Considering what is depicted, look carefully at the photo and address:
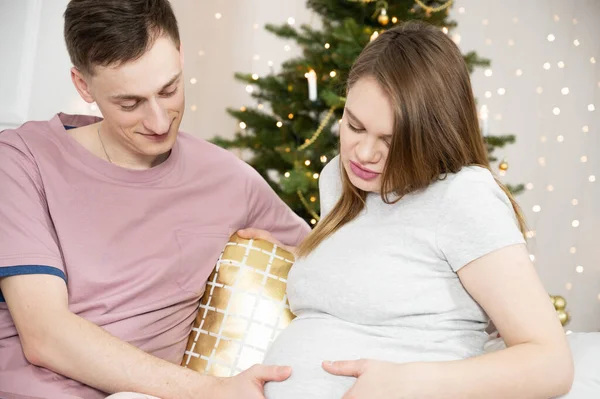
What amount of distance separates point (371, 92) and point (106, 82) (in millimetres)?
600

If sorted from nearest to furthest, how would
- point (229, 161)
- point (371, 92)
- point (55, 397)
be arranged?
point (371, 92) < point (55, 397) < point (229, 161)

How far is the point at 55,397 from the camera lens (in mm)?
1403

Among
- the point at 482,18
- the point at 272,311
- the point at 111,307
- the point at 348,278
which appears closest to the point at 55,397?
the point at 111,307

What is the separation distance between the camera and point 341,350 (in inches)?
51.2

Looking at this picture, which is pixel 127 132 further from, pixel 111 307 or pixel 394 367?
pixel 394 367

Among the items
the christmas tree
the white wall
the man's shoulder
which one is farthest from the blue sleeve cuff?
the white wall

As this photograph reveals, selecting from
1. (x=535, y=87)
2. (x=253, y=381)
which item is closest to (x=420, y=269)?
(x=253, y=381)

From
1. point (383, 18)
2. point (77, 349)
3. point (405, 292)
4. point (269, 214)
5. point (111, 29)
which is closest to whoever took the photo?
point (405, 292)

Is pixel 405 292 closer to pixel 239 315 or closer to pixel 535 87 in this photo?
pixel 239 315

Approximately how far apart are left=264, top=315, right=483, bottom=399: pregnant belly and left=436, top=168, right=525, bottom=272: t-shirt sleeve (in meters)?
0.15

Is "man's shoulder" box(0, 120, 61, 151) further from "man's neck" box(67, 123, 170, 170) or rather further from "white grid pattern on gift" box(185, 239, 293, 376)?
"white grid pattern on gift" box(185, 239, 293, 376)

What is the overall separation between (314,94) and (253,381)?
5.14 feet

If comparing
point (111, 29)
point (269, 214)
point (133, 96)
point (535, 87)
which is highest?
point (535, 87)

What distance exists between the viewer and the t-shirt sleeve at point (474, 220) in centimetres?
118
